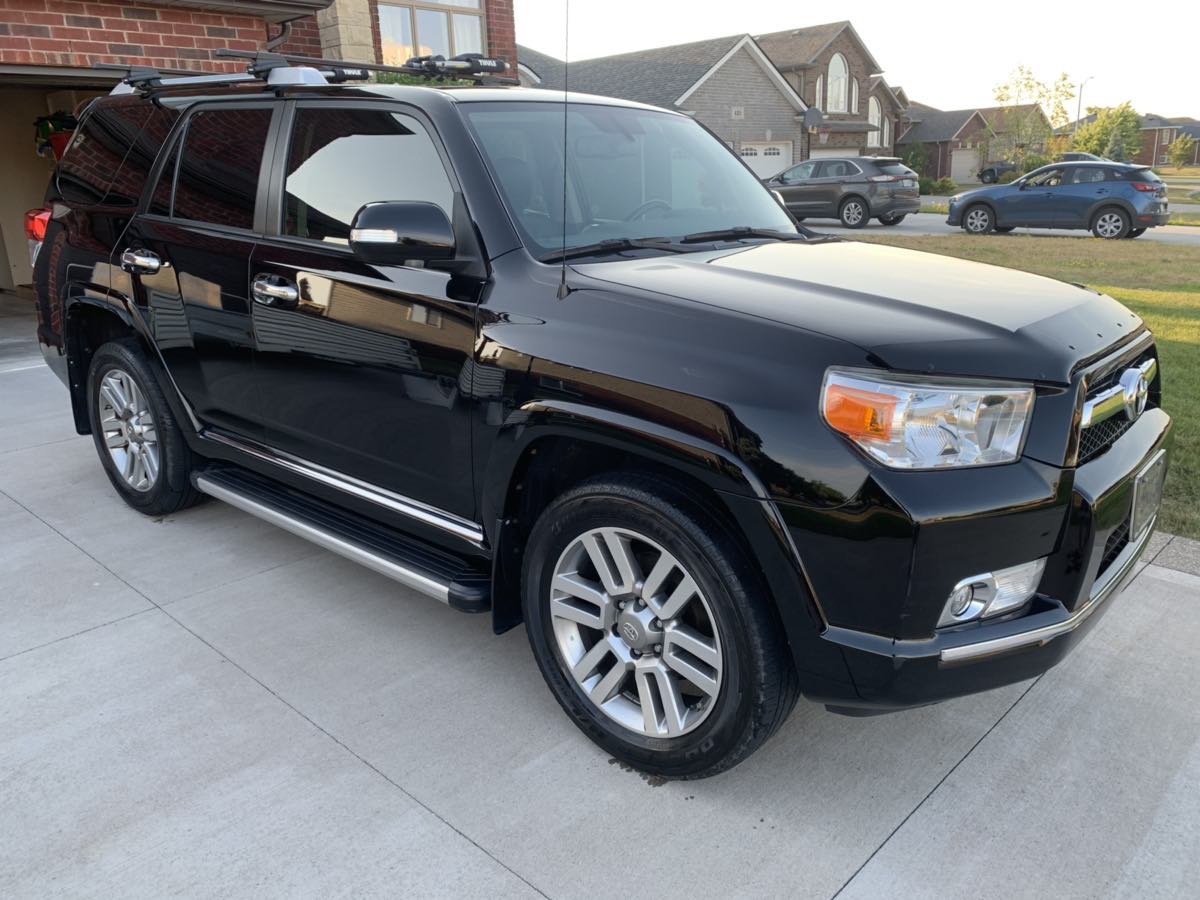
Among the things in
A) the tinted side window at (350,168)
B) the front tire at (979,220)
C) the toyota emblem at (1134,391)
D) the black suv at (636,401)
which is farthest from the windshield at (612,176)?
the front tire at (979,220)

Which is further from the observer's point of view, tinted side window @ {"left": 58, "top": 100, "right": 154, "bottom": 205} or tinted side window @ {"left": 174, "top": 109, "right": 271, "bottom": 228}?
tinted side window @ {"left": 58, "top": 100, "right": 154, "bottom": 205}

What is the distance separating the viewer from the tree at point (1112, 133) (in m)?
55.7

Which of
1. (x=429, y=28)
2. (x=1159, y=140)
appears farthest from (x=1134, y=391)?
(x=1159, y=140)

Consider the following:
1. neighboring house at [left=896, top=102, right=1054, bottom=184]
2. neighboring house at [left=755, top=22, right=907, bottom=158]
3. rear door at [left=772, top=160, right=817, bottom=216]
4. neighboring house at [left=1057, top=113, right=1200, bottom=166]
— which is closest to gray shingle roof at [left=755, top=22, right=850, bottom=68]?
neighboring house at [left=755, top=22, right=907, bottom=158]

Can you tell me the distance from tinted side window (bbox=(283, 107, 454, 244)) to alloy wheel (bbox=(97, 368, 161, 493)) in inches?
62.0

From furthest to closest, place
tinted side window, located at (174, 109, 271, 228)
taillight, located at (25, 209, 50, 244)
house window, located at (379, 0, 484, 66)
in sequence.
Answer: house window, located at (379, 0, 484, 66) → taillight, located at (25, 209, 50, 244) → tinted side window, located at (174, 109, 271, 228)

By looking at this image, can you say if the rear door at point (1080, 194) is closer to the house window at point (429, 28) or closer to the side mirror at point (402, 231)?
the house window at point (429, 28)

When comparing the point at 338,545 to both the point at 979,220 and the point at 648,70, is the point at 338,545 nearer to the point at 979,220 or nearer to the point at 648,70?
the point at 979,220

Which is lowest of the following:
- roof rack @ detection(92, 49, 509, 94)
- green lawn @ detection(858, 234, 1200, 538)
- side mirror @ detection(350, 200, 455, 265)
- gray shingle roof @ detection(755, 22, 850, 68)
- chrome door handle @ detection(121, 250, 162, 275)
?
green lawn @ detection(858, 234, 1200, 538)

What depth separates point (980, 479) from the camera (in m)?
2.26

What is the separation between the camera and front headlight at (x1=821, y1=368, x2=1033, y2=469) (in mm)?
2264

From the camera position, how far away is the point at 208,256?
154 inches

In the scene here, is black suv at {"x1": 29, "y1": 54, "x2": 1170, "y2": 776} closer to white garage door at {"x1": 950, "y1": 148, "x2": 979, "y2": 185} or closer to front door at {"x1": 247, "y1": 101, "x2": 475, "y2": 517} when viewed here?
front door at {"x1": 247, "y1": 101, "x2": 475, "y2": 517}

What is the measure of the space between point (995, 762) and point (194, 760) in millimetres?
2397
